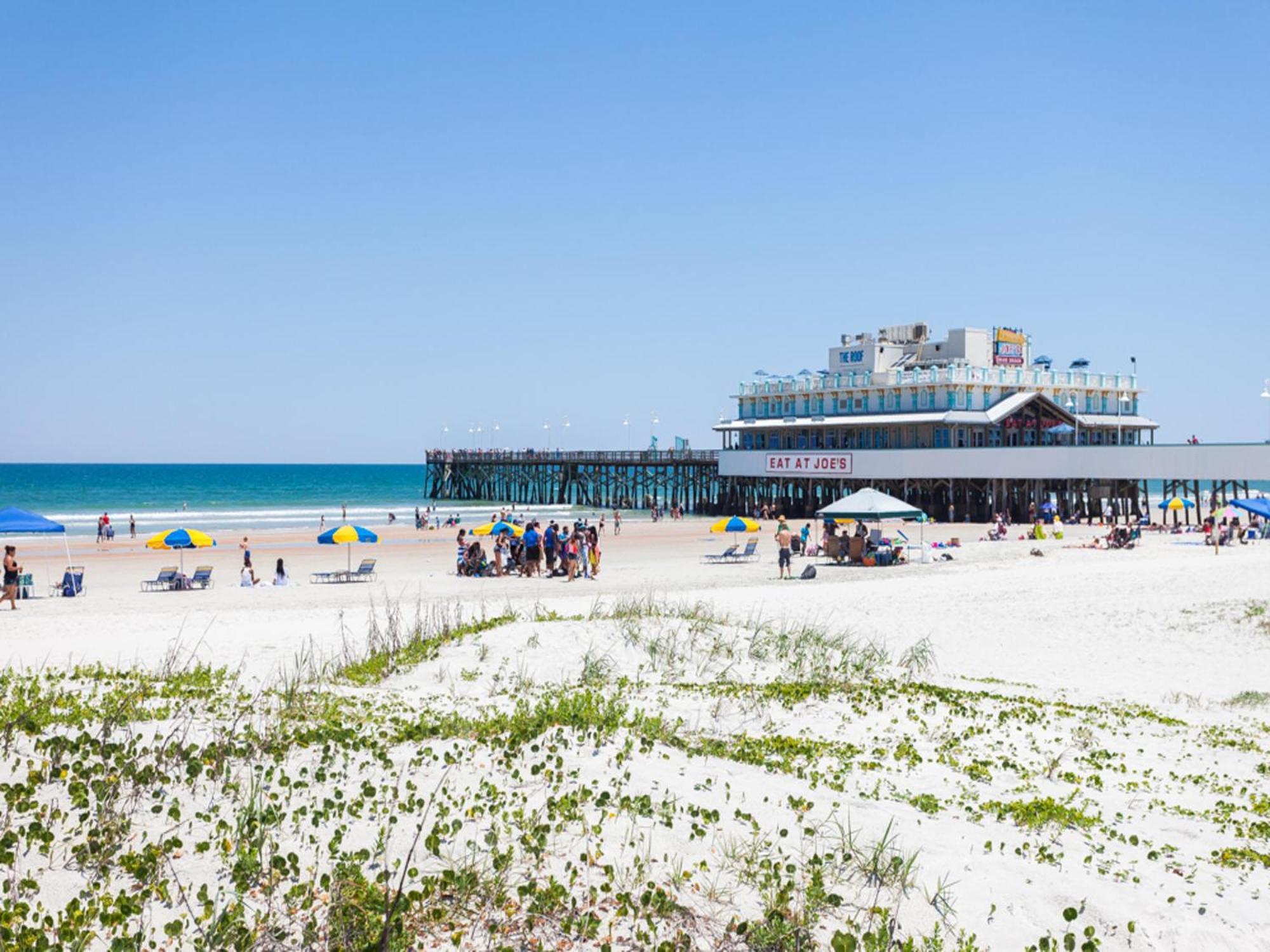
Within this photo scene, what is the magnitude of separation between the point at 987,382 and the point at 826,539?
83.0 feet

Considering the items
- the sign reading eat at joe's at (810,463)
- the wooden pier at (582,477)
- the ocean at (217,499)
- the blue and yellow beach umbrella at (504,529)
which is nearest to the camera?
the blue and yellow beach umbrella at (504,529)

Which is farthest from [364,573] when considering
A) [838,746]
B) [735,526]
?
[838,746]

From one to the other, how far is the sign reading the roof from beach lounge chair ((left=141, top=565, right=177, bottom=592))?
1641 inches

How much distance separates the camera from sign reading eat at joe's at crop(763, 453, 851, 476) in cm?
5169

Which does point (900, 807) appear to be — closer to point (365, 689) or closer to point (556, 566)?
point (365, 689)

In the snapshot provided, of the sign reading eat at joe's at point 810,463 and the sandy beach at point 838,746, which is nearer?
the sandy beach at point 838,746

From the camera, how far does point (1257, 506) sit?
103 ft

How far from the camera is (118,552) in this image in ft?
130

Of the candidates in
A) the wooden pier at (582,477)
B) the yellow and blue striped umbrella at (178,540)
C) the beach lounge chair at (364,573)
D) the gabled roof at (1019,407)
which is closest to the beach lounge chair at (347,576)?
the beach lounge chair at (364,573)

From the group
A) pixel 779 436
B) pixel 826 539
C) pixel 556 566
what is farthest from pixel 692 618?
pixel 779 436

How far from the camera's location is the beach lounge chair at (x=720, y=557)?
3066 cm

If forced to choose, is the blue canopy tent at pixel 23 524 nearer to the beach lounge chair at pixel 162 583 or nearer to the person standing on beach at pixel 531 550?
the beach lounge chair at pixel 162 583

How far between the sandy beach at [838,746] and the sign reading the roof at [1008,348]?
36802 mm

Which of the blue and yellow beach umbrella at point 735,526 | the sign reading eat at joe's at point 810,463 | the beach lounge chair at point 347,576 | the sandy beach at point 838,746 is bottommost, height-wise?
the beach lounge chair at point 347,576
